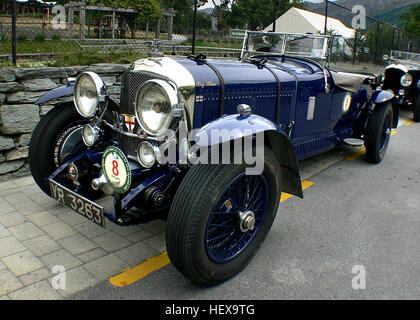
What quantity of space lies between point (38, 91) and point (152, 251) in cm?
253

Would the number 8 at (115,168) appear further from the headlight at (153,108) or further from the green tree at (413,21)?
the green tree at (413,21)

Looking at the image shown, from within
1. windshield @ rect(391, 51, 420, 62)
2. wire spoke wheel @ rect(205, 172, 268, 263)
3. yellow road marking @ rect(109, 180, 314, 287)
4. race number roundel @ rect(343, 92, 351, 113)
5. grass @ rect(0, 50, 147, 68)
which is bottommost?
yellow road marking @ rect(109, 180, 314, 287)

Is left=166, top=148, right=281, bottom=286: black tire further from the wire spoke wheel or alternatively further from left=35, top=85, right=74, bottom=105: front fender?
left=35, top=85, right=74, bottom=105: front fender

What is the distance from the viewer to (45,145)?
3016 mm

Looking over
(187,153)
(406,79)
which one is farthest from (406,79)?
(187,153)

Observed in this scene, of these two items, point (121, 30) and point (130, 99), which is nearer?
point (130, 99)

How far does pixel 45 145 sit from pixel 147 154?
3.69 feet

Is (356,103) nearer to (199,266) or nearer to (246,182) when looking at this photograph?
(246,182)

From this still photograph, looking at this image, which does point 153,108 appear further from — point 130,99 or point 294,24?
point 294,24

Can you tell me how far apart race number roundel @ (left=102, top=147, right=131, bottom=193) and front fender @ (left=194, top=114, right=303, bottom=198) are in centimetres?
51

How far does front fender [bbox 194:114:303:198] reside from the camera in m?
2.20

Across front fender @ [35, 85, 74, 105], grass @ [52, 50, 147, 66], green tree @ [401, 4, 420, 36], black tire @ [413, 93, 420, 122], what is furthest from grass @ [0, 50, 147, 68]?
green tree @ [401, 4, 420, 36]

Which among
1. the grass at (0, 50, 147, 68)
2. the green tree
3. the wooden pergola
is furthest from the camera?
the green tree
